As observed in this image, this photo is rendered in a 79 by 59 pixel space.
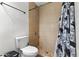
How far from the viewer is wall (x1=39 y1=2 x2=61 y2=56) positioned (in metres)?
0.97

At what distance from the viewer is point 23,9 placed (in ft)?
3.17

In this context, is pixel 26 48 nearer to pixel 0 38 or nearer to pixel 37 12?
pixel 0 38

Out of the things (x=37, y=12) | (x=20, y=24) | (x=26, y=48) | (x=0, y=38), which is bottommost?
(x=26, y=48)

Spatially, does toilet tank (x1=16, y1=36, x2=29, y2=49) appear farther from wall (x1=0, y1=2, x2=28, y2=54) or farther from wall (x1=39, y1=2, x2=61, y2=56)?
wall (x1=39, y1=2, x2=61, y2=56)

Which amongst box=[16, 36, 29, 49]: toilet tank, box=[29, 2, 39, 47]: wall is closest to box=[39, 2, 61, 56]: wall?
box=[29, 2, 39, 47]: wall

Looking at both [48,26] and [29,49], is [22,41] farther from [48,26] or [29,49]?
[48,26]

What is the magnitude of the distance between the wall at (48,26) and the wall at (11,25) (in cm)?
16

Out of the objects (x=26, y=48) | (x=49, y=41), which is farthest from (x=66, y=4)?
(x=26, y=48)

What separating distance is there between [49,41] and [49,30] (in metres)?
0.12

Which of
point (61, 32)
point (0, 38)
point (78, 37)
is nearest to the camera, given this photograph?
point (78, 37)

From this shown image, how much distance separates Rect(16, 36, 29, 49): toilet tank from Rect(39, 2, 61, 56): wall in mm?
140

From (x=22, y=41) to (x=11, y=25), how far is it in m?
0.19

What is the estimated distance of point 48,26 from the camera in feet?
3.29

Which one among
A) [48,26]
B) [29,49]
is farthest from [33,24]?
[29,49]
